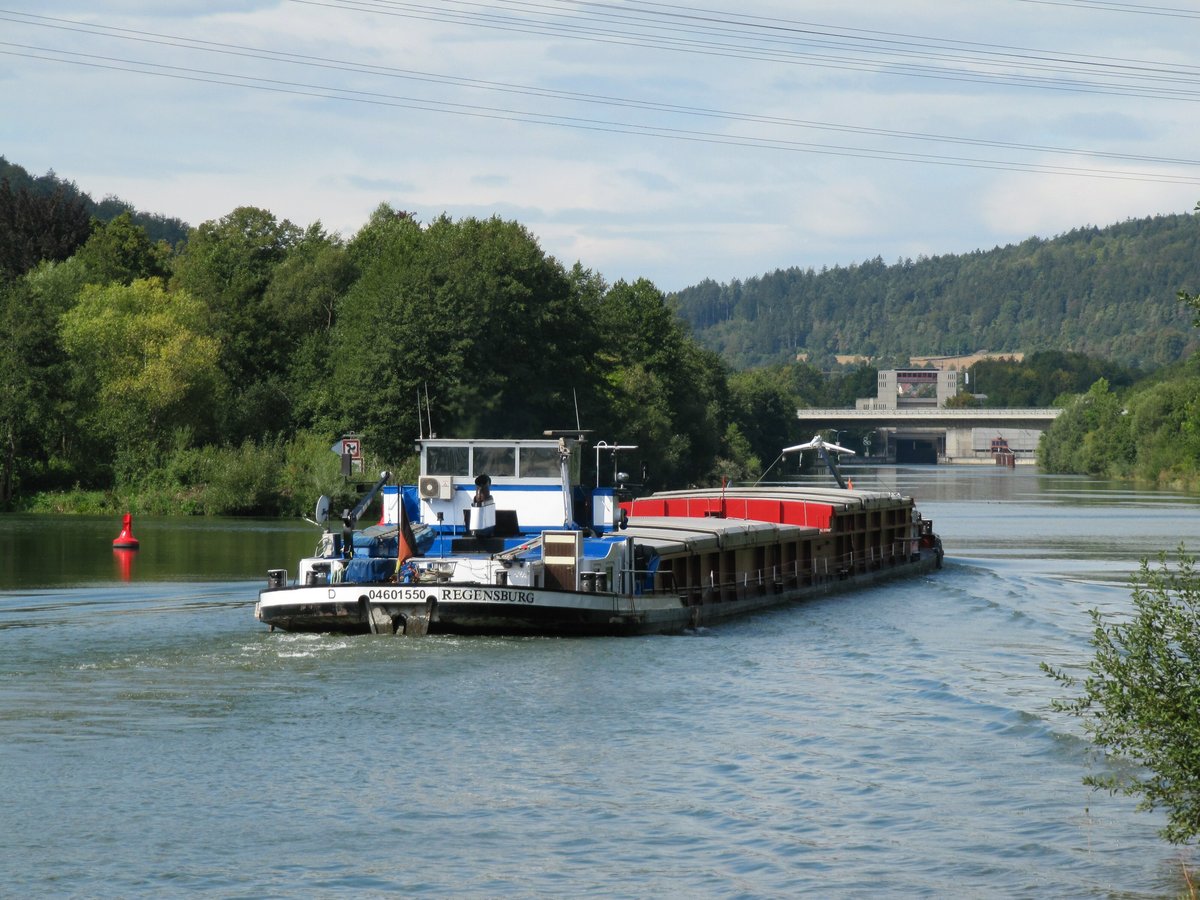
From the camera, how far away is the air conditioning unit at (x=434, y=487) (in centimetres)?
2831

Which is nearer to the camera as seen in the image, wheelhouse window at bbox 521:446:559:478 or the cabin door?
the cabin door

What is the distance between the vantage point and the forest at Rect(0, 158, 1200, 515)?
68250mm

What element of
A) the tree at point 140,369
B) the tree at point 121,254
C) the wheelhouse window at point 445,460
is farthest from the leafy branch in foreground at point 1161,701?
the tree at point 121,254

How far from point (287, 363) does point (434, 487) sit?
199 feet

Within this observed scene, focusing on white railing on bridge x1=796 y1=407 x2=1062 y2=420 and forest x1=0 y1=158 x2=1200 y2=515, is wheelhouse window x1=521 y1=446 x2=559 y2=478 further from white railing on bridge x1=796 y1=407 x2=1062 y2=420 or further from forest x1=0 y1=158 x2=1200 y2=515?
white railing on bridge x1=796 y1=407 x2=1062 y2=420

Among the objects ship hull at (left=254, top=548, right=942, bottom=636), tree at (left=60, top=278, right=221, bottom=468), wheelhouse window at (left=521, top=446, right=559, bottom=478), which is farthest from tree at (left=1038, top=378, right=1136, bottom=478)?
ship hull at (left=254, top=548, right=942, bottom=636)

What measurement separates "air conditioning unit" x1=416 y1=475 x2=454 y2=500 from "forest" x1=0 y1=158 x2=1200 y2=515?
119 feet

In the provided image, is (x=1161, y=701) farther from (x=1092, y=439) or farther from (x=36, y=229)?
(x=1092, y=439)

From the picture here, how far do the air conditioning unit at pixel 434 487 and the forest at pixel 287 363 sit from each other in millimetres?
36204

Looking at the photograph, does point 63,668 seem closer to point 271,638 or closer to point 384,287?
point 271,638

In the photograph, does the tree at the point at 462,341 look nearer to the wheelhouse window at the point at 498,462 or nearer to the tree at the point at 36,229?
the tree at the point at 36,229

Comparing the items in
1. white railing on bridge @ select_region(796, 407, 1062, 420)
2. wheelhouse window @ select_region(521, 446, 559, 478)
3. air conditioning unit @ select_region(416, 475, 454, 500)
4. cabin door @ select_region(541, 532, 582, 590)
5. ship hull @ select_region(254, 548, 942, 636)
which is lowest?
ship hull @ select_region(254, 548, 942, 636)

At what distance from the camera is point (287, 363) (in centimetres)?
8700

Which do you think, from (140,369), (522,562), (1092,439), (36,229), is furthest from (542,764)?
(1092,439)
